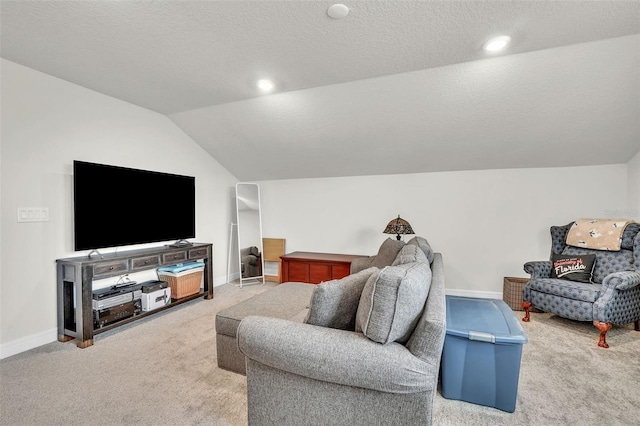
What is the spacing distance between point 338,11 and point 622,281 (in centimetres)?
332

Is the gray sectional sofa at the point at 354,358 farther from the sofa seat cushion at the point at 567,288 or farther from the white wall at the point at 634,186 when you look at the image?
the white wall at the point at 634,186

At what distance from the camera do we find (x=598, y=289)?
2.79 m

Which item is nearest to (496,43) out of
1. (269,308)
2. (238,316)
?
(269,308)

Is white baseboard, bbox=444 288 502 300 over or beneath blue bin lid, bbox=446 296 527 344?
beneath

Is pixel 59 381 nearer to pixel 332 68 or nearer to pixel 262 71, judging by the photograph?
Result: pixel 262 71

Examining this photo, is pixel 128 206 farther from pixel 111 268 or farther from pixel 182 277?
pixel 182 277

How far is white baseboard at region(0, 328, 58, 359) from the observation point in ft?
8.07

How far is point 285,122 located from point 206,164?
1624 mm

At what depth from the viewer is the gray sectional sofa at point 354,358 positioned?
4.06 feet

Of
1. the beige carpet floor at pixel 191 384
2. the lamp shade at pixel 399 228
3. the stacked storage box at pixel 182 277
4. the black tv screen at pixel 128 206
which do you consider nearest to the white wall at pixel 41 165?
the black tv screen at pixel 128 206

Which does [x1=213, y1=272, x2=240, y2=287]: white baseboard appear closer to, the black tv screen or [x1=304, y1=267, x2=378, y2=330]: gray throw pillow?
the black tv screen

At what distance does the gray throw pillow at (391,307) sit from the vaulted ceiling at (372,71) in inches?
65.4

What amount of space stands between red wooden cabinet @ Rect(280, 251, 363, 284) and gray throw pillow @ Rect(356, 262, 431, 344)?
2499 mm

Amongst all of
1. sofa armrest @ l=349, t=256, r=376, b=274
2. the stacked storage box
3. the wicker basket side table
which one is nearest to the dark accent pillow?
the wicker basket side table
